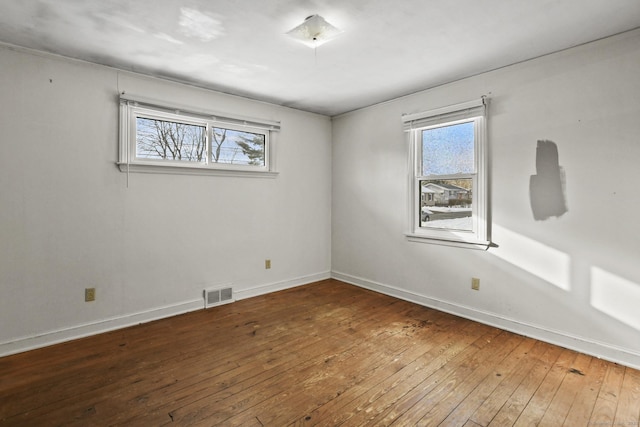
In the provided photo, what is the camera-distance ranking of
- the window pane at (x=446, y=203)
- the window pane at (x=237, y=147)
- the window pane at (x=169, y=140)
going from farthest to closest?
the window pane at (x=237, y=147), the window pane at (x=446, y=203), the window pane at (x=169, y=140)

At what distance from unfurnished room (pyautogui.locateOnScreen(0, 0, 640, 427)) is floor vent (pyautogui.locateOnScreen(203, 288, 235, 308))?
0.03m

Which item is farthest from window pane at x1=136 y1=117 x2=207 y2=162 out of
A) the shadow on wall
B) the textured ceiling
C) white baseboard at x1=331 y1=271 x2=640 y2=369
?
the shadow on wall

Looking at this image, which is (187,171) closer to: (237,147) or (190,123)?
(190,123)

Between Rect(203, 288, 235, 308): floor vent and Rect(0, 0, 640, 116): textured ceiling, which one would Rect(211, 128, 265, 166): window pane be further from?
Rect(203, 288, 235, 308): floor vent

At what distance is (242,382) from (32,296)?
202 cm

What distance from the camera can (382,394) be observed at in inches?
79.8

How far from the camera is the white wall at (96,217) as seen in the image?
2598 mm

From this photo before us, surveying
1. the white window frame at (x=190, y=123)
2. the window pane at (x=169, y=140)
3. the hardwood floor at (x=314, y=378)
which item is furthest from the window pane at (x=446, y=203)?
the window pane at (x=169, y=140)

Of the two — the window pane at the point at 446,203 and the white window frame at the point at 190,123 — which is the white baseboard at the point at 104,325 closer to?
the white window frame at the point at 190,123

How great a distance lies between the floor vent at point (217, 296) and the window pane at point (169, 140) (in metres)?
1.53

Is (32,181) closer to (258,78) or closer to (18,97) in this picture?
(18,97)

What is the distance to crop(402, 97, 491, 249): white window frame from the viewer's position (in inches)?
124

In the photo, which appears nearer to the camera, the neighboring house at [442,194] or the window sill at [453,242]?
the window sill at [453,242]

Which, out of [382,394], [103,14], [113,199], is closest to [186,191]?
[113,199]
